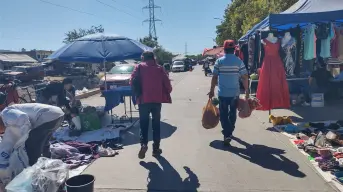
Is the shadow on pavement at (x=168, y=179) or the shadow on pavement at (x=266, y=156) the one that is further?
the shadow on pavement at (x=266, y=156)

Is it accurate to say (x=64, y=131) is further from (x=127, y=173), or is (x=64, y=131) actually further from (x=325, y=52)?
(x=325, y=52)

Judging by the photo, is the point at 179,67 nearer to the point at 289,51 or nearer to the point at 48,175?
the point at 289,51

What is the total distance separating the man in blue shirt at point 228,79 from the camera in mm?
6293

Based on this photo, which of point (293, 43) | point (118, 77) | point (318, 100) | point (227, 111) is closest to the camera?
point (227, 111)

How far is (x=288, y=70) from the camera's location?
34.7 feet

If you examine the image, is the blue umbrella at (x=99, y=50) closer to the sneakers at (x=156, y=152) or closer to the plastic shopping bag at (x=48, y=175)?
the sneakers at (x=156, y=152)

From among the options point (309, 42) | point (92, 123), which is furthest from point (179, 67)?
point (92, 123)

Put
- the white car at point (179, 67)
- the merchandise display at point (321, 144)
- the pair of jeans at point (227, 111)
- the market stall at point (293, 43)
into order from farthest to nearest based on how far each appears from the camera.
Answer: the white car at point (179, 67)
the market stall at point (293, 43)
the pair of jeans at point (227, 111)
the merchandise display at point (321, 144)

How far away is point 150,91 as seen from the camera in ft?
18.5

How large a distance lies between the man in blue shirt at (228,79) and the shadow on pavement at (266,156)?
330 millimetres

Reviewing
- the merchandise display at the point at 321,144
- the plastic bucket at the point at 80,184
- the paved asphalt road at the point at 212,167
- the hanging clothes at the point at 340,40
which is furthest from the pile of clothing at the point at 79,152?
the hanging clothes at the point at 340,40

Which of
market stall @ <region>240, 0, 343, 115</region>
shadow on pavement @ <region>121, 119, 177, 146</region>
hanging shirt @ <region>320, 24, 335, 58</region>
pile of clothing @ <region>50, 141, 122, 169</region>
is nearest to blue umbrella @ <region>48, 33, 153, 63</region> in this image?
shadow on pavement @ <region>121, 119, 177, 146</region>

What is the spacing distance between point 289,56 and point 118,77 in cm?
749

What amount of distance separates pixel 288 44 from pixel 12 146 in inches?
345
